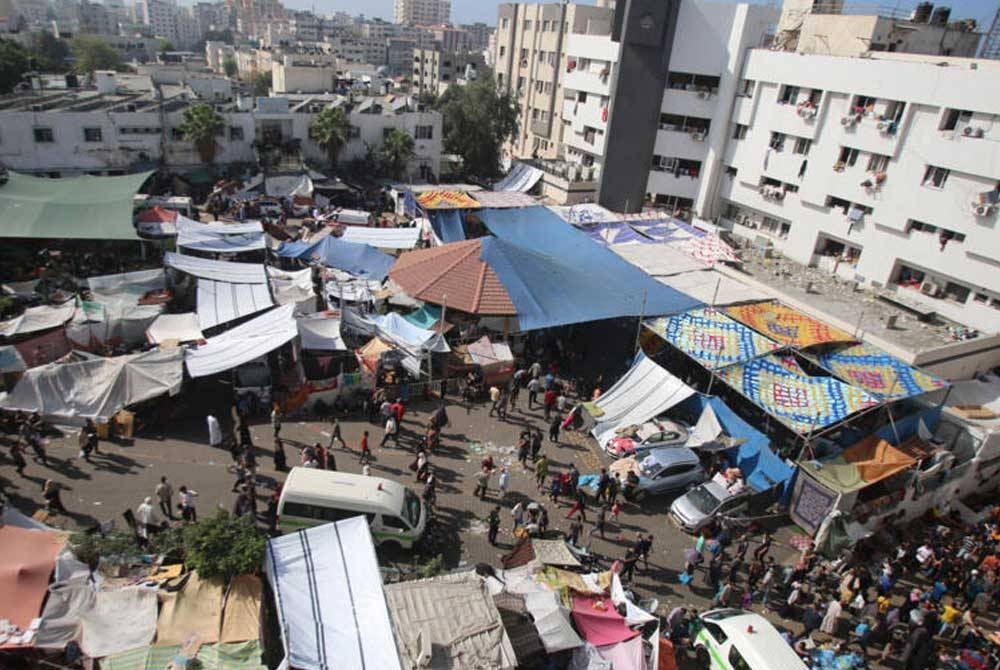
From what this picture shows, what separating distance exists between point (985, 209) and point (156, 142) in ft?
125

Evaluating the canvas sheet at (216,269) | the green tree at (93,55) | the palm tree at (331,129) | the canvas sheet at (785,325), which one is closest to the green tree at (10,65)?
the palm tree at (331,129)

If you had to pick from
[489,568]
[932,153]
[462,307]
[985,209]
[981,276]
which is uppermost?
[932,153]

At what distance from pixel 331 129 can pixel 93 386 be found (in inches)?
1004

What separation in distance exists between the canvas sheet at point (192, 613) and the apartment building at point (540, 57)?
47379 mm

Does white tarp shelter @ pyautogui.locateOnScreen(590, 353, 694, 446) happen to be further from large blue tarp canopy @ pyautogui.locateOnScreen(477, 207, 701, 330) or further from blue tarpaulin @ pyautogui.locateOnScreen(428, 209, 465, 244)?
blue tarpaulin @ pyautogui.locateOnScreen(428, 209, 465, 244)

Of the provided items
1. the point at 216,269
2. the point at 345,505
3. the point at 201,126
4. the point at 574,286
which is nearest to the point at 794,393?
the point at 574,286

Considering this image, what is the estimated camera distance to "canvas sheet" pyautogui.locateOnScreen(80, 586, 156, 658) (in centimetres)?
903

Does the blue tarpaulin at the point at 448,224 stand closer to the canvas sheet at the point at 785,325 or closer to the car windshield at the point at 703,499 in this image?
the canvas sheet at the point at 785,325

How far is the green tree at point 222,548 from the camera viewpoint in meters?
10.1

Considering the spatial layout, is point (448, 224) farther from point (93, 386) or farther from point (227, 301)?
point (93, 386)

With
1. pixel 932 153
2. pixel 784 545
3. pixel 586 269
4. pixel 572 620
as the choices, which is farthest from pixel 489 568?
pixel 932 153

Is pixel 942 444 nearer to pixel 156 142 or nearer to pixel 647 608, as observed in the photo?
pixel 647 608

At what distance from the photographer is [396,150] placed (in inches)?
1508

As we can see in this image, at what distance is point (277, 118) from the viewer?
3719cm
